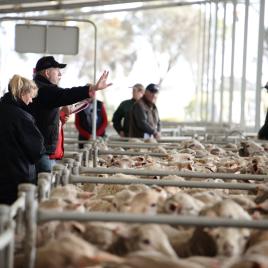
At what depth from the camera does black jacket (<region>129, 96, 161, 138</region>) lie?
11.5m

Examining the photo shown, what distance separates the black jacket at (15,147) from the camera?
5.90 metres

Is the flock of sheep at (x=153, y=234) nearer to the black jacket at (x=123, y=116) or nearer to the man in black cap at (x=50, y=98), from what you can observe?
the man in black cap at (x=50, y=98)

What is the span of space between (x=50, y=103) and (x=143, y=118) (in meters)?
4.58

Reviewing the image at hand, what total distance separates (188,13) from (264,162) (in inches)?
1434

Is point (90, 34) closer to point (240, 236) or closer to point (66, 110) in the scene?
point (66, 110)

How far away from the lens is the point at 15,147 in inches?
234

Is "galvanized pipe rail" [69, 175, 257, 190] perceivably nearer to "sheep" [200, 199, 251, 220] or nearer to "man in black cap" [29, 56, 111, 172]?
"sheep" [200, 199, 251, 220]

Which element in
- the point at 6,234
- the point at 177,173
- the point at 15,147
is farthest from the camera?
the point at 177,173

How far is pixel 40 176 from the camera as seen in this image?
15.7 feet

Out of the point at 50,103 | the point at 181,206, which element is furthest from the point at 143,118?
the point at 181,206

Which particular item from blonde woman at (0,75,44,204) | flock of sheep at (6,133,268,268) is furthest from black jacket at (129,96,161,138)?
flock of sheep at (6,133,268,268)

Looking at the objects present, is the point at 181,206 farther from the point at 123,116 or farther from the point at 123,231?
the point at 123,116

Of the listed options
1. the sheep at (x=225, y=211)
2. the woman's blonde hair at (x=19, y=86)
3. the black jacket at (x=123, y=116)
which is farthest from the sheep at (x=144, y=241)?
the black jacket at (x=123, y=116)

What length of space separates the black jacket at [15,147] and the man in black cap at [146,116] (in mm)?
5546
